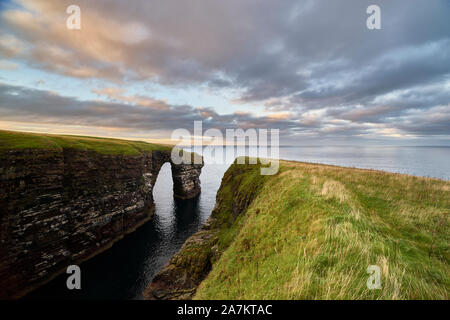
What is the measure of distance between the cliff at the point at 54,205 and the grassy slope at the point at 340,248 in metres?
32.6

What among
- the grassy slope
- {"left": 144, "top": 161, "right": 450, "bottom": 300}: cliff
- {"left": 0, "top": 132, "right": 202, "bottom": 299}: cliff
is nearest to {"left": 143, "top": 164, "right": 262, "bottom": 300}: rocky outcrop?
{"left": 144, "top": 161, "right": 450, "bottom": 300}: cliff

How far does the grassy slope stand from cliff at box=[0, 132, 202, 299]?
32595 millimetres

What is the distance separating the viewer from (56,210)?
29094mm

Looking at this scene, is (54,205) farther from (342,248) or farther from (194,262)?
(342,248)

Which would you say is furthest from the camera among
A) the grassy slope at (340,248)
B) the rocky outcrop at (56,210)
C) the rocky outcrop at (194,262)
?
the rocky outcrop at (56,210)

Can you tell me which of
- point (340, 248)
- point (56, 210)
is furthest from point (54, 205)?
point (340, 248)

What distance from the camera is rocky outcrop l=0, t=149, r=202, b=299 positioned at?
24.0 metres

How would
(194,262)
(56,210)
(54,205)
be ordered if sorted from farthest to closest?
(56,210) < (54,205) < (194,262)

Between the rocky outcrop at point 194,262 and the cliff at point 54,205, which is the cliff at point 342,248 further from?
the cliff at point 54,205

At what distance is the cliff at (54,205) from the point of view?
2405 cm

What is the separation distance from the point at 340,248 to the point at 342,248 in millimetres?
93

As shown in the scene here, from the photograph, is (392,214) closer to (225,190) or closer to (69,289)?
(225,190)

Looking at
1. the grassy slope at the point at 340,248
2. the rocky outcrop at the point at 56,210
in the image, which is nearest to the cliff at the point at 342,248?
the grassy slope at the point at 340,248
